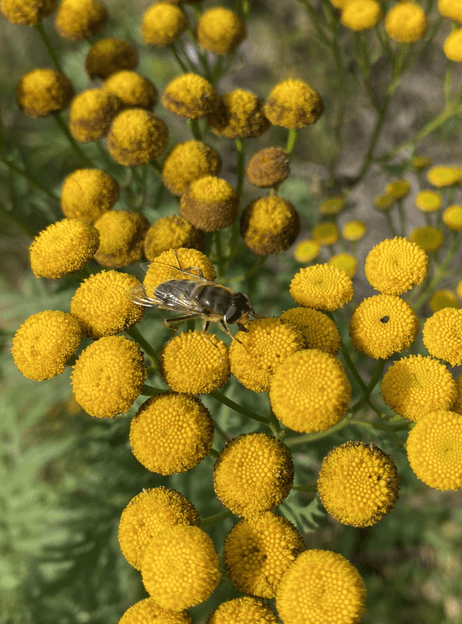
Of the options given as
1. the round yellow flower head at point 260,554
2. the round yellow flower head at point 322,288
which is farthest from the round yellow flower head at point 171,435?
the round yellow flower head at point 322,288

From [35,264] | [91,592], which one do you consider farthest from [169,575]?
[91,592]

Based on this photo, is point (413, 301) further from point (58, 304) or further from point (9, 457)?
point (9, 457)

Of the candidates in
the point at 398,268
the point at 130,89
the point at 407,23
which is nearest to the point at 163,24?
the point at 130,89

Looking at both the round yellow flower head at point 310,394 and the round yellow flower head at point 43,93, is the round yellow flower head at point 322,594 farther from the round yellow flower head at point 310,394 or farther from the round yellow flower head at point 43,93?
the round yellow flower head at point 43,93

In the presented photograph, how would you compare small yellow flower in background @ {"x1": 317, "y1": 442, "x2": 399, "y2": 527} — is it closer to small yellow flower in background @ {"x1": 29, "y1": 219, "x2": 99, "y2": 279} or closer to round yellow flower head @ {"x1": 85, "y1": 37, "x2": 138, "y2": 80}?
small yellow flower in background @ {"x1": 29, "y1": 219, "x2": 99, "y2": 279}

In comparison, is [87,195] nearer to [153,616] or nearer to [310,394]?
[310,394]

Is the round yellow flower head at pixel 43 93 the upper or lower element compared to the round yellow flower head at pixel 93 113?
upper
